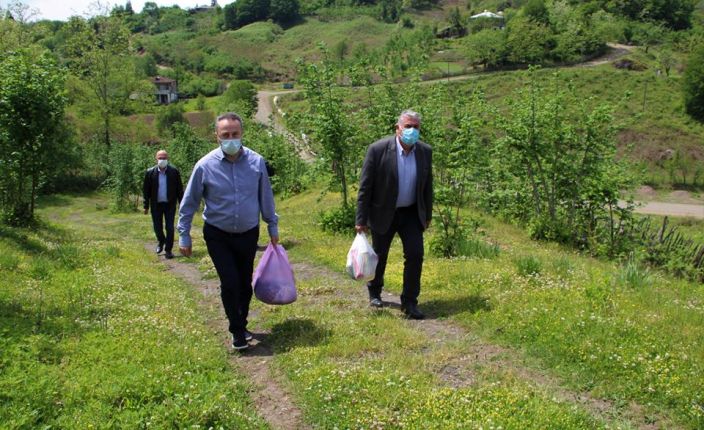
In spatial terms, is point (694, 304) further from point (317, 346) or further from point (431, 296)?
point (317, 346)

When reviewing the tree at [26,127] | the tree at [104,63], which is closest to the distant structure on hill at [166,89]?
the tree at [104,63]

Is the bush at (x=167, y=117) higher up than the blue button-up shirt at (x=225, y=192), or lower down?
lower down

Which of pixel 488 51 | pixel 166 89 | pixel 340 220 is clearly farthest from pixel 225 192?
pixel 166 89

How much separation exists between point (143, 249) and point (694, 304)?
10.9 meters

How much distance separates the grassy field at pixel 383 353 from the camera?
4.25 m

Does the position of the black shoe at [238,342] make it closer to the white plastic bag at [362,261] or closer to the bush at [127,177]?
the white plastic bag at [362,261]

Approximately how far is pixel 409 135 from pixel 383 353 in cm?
249

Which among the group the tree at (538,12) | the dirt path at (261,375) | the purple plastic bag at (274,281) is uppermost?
the tree at (538,12)

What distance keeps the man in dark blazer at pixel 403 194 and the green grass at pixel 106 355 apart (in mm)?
2317

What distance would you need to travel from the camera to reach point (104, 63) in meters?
45.8

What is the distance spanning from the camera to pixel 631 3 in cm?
12156

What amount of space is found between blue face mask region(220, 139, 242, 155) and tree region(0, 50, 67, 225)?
9.30m

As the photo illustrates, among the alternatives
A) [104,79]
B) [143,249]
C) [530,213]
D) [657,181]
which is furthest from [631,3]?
[143,249]

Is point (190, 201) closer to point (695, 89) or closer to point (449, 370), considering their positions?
point (449, 370)
